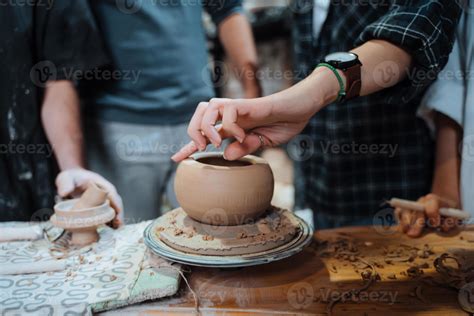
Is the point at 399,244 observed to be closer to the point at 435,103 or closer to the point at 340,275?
the point at 340,275

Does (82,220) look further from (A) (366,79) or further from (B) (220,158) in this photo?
(A) (366,79)

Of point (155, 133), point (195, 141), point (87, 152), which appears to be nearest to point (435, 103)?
point (195, 141)

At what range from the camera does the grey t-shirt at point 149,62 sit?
2293mm

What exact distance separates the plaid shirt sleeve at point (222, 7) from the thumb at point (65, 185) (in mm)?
1367

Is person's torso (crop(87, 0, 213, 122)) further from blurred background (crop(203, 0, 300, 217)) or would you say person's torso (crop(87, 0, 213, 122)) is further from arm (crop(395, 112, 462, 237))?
blurred background (crop(203, 0, 300, 217))

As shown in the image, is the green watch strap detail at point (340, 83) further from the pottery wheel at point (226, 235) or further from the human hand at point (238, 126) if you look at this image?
the pottery wheel at point (226, 235)

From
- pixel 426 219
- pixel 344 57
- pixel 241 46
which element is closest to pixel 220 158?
pixel 344 57

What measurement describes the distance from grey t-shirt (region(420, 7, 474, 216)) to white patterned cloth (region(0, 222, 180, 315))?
1224mm

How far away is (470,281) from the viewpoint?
1305mm

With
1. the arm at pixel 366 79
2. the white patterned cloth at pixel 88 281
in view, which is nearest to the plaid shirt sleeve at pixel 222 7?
the arm at pixel 366 79

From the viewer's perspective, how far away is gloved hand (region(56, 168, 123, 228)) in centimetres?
178

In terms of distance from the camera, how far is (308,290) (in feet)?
4.24

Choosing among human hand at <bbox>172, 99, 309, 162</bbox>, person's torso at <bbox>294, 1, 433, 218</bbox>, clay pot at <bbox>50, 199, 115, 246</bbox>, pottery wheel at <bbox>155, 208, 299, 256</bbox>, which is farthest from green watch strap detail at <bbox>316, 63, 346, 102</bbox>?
clay pot at <bbox>50, 199, 115, 246</bbox>

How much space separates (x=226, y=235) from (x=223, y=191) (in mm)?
136
